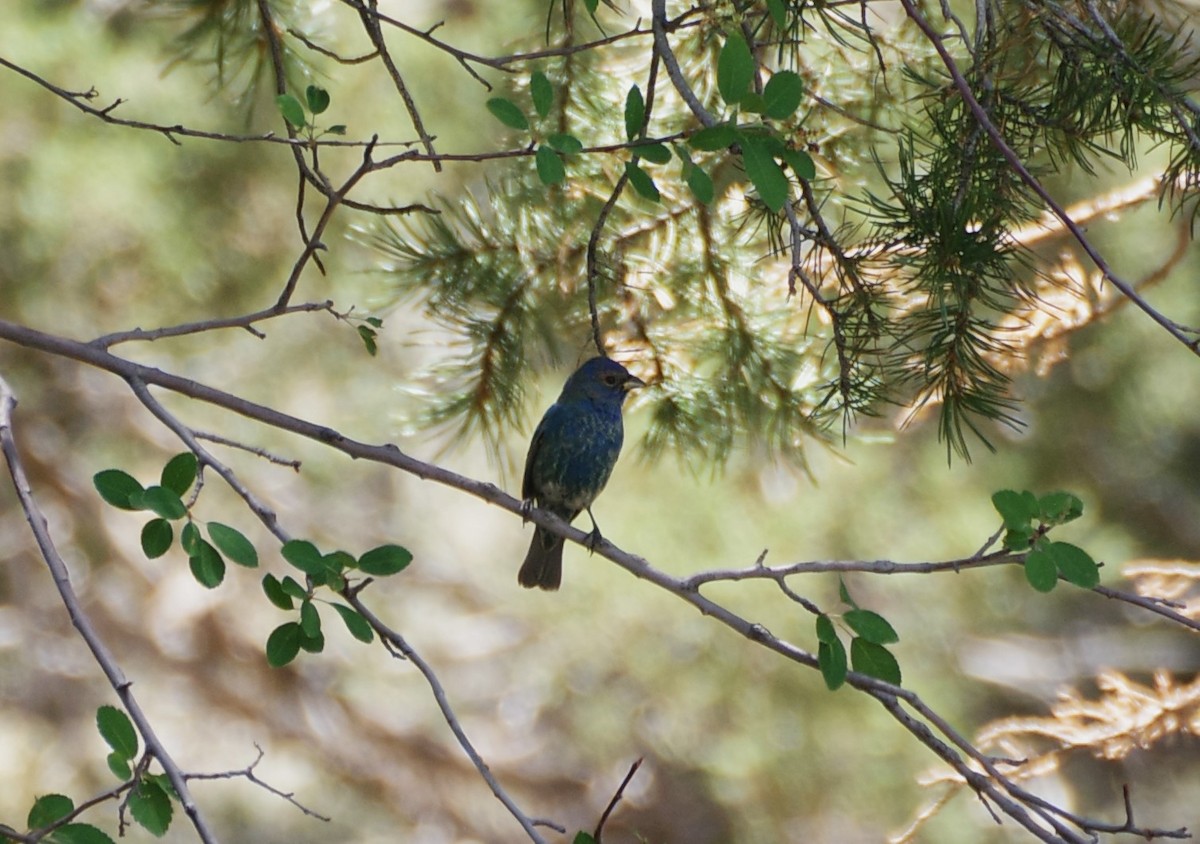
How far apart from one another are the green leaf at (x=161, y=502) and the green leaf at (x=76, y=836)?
0.34 metres

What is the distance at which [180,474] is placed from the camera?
4.86 ft

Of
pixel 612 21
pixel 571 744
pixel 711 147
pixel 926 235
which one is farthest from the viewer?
pixel 571 744

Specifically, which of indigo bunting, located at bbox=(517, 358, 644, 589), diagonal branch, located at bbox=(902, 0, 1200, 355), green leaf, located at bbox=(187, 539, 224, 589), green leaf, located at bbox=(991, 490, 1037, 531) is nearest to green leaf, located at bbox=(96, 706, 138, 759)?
green leaf, located at bbox=(187, 539, 224, 589)

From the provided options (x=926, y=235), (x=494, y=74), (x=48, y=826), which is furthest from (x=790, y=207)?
(x=494, y=74)

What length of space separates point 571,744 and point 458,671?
569 mm

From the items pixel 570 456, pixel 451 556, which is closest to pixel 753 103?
pixel 570 456

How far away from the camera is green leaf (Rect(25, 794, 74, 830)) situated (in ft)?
4.29

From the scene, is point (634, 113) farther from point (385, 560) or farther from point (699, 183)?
point (385, 560)

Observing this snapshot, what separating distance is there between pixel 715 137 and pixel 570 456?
6.61 feet

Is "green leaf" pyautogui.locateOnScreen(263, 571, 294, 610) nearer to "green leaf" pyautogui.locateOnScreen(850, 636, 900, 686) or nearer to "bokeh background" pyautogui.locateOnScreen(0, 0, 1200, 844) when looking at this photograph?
"green leaf" pyautogui.locateOnScreen(850, 636, 900, 686)

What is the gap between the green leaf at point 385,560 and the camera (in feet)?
4.90

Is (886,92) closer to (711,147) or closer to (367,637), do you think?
(711,147)

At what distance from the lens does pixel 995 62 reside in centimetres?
193

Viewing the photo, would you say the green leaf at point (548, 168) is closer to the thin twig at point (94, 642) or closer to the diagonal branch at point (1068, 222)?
the diagonal branch at point (1068, 222)
